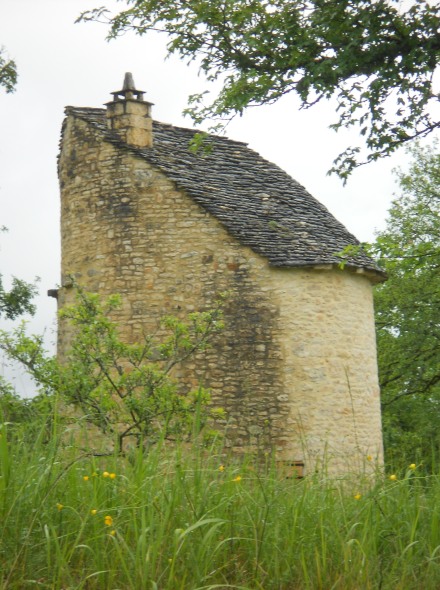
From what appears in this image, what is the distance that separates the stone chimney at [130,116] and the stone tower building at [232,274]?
0.07 ft

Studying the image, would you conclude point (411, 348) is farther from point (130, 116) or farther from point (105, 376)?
point (105, 376)

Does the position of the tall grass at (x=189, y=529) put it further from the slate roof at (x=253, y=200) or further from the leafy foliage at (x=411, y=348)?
the leafy foliage at (x=411, y=348)

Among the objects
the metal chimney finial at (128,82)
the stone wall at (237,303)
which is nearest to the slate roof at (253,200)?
the stone wall at (237,303)

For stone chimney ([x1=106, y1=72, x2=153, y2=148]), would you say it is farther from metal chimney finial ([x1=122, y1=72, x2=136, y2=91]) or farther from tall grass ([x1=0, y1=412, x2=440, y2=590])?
tall grass ([x1=0, y1=412, x2=440, y2=590])

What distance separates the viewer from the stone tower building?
49.6 feet

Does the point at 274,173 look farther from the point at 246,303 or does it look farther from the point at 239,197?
the point at 246,303

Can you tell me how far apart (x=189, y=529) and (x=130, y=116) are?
12.7 metres

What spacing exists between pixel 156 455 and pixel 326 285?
10649 mm

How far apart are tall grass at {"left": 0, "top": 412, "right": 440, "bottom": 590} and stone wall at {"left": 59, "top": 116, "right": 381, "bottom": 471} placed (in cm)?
908

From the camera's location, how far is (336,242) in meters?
16.5

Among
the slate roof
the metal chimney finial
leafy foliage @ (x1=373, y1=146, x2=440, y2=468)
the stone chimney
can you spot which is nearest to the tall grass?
the slate roof

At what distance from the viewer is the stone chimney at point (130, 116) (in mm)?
16438

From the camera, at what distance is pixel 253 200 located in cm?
1677

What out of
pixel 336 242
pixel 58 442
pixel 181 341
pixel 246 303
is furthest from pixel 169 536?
pixel 336 242
